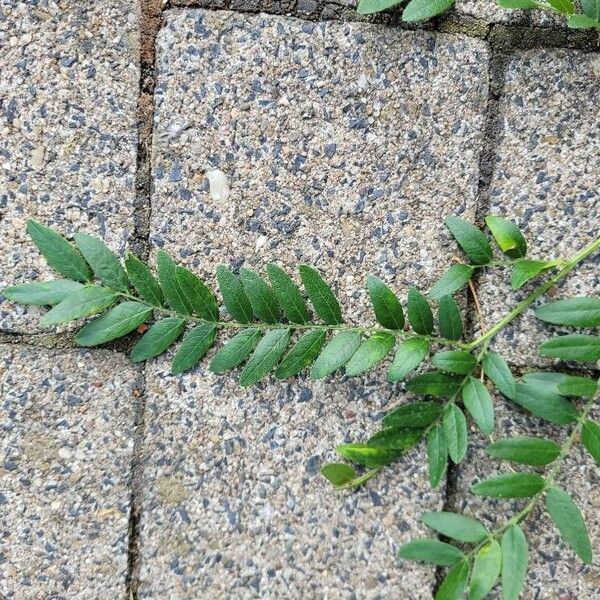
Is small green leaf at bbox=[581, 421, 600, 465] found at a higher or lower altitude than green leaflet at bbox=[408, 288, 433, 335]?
lower

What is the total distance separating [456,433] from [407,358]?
0.11m

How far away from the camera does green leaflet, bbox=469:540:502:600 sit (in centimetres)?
105

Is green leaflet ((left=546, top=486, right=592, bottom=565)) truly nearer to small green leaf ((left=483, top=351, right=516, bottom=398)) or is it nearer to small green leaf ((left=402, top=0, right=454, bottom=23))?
small green leaf ((left=483, top=351, right=516, bottom=398))

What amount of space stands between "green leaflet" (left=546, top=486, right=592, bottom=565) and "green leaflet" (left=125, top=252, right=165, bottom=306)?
56 centimetres

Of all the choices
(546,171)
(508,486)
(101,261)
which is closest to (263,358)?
(101,261)

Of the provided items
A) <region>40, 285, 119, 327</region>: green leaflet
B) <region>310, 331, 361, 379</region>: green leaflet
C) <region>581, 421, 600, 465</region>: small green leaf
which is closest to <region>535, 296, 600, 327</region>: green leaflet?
<region>581, 421, 600, 465</region>: small green leaf

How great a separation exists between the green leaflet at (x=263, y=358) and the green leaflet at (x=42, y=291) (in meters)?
0.24

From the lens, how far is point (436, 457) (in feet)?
3.55

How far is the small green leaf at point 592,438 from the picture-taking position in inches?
41.9

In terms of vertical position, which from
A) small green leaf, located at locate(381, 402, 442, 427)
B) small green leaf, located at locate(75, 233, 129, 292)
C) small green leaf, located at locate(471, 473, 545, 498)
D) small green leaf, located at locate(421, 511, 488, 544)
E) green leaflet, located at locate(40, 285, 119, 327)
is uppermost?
small green leaf, located at locate(75, 233, 129, 292)

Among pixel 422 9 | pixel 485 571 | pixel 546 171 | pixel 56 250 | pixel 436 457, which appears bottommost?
pixel 485 571

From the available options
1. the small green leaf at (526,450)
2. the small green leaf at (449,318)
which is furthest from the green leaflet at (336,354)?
the small green leaf at (526,450)

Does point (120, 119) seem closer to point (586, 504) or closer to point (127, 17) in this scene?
point (127, 17)

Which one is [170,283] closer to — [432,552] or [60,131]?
[60,131]
